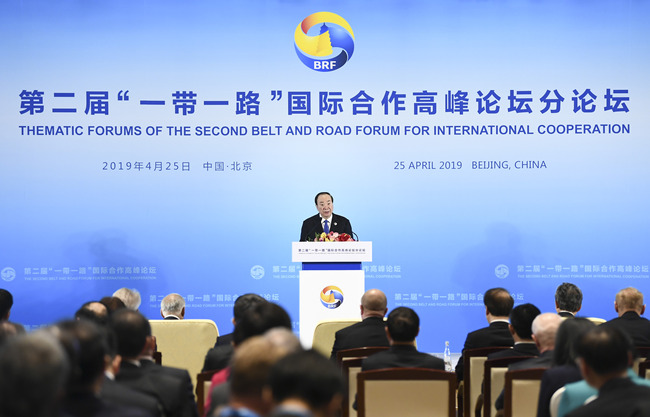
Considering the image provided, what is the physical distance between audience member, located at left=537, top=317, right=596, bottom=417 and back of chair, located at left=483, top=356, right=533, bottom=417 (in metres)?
0.55

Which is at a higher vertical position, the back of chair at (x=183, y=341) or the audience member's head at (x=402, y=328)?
the audience member's head at (x=402, y=328)

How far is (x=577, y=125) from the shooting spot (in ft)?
28.3

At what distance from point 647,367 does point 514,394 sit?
67cm

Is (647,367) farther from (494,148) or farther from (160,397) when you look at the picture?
(494,148)

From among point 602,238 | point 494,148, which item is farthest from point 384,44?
point 602,238

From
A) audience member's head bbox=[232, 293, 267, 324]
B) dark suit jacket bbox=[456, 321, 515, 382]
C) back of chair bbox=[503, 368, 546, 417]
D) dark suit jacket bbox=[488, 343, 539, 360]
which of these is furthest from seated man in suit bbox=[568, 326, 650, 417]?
dark suit jacket bbox=[456, 321, 515, 382]

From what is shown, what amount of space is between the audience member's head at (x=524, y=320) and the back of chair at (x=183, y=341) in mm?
1977

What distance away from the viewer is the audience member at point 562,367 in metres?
2.94

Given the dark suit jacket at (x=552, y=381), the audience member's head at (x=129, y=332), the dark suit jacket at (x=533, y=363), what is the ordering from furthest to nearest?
the dark suit jacket at (x=533, y=363) → the dark suit jacket at (x=552, y=381) → the audience member's head at (x=129, y=332)

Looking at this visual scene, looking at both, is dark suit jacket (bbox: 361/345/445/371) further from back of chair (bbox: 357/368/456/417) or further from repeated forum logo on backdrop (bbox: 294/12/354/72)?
repeated forum logo on backdrop (bbox: 294/12/354/72)

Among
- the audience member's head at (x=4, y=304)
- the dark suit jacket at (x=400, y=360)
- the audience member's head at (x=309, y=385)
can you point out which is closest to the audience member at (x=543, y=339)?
the dark suit jacket at (x=400, y=360)

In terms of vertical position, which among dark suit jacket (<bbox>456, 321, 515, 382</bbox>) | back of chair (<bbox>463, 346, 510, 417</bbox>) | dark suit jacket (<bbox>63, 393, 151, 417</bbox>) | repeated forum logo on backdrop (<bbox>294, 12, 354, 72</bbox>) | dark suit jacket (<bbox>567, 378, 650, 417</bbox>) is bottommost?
back of chair (<bbox>463, 346, 510, 417</bbox>)

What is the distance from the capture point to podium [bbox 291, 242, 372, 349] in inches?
242

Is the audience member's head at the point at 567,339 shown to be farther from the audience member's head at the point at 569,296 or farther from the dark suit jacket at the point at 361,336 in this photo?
the audience member's head at the point at 569,296
